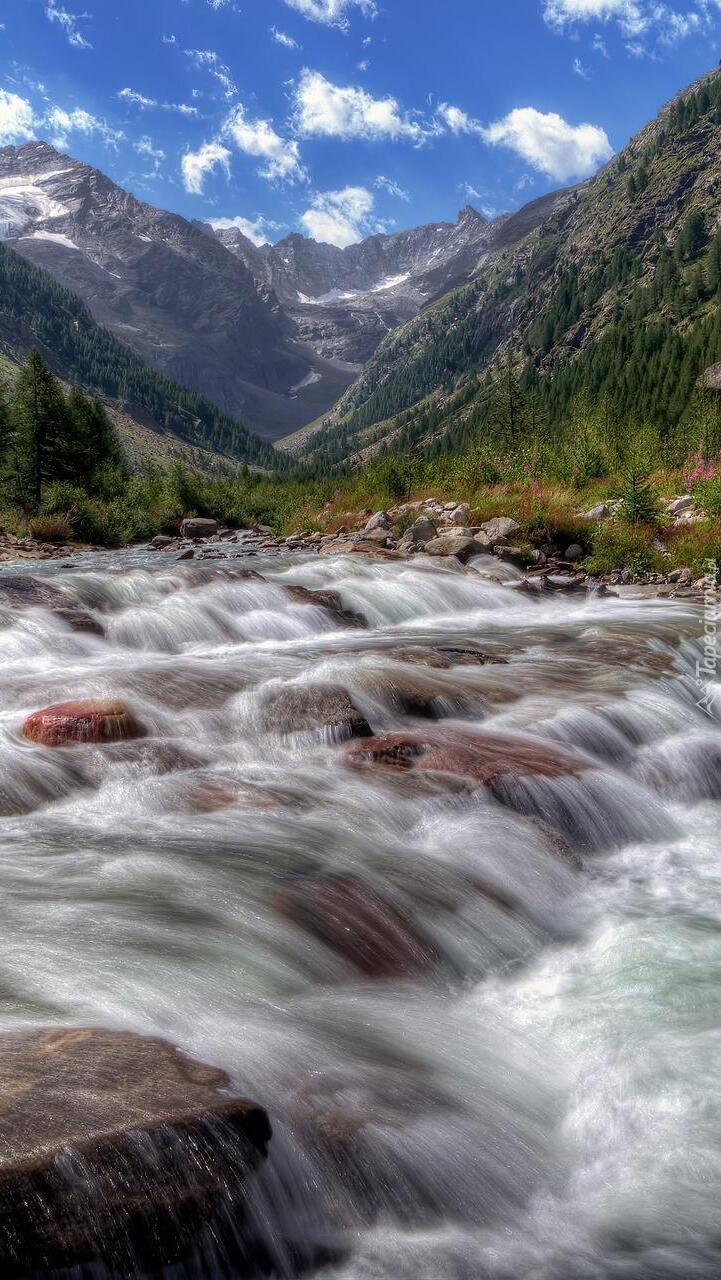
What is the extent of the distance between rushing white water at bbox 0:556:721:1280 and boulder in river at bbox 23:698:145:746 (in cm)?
26

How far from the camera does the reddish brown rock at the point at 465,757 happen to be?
8070 millimetres

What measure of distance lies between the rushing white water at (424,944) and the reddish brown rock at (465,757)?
0.13 metres

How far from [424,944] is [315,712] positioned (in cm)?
414

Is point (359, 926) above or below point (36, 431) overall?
below

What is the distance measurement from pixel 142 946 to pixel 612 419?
50.9 m

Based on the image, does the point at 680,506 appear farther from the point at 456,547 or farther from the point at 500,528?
the point at 456,547

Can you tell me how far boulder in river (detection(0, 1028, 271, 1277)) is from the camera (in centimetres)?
248

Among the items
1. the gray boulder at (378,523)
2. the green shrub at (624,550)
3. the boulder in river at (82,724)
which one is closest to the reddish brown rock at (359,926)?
the boulder in river at (82,724)

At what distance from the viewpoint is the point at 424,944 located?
556cm

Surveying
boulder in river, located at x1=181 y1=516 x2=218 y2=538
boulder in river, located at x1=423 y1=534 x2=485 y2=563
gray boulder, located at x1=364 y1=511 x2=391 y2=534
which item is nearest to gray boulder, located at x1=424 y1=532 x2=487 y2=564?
boulder in river, located at x1=423 y1=534 x2=485 y2=563

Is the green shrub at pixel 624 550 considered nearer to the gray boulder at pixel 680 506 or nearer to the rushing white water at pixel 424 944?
the gray boulder at pixel 680 506

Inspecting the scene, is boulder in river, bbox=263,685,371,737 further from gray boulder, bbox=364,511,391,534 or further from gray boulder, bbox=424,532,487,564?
gray boulder, bbox=364,511,391,534

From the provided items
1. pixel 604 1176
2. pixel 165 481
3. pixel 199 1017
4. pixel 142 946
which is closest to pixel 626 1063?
pixel 604 1176

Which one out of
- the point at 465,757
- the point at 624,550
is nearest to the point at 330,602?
the point at 624,550
